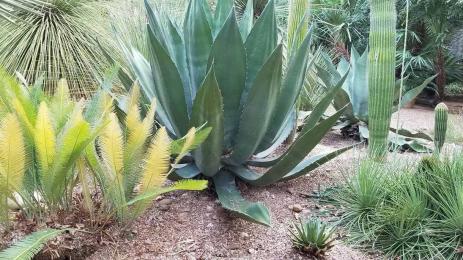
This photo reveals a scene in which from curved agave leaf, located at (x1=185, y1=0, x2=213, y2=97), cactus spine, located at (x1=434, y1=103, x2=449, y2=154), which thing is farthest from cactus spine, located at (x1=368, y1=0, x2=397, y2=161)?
curved agave leaf, located at (x1=185, y1=0, x2=213, y2=97)

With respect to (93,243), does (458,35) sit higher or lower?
lower

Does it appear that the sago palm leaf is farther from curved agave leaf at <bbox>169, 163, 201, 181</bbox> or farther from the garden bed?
curved agave leaf at <bbox>169, 163, 201, 181</bbox>

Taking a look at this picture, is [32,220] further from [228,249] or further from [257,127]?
[257,127]

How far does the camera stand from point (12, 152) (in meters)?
1.67

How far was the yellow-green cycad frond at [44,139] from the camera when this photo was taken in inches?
67.1

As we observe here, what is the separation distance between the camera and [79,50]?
4859 mm

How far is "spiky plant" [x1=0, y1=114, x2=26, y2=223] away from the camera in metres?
1.64

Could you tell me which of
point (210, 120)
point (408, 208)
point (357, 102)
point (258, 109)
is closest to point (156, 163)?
point (210, 120)

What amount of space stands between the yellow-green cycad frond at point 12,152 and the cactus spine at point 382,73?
214 centimetres

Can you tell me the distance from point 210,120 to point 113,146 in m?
0.53

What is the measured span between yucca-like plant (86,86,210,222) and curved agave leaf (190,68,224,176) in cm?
17

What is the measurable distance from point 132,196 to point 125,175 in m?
0.11

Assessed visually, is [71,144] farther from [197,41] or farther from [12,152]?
[197,41]

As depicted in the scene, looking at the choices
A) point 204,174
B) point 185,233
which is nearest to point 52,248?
point 185,233
